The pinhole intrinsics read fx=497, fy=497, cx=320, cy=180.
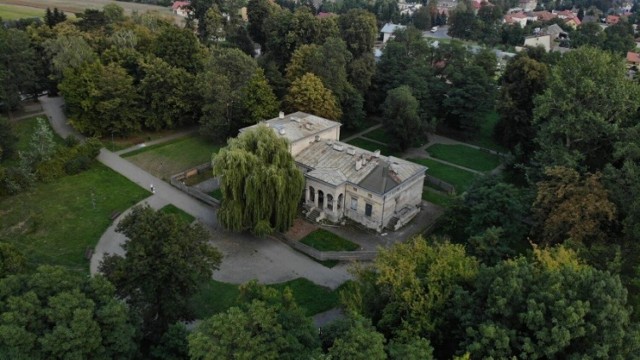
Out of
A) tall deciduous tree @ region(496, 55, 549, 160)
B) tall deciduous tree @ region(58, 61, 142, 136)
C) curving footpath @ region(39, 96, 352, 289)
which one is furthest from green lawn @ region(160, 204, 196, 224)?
tall deciduous tree @ region(496, 55, 549, 160)

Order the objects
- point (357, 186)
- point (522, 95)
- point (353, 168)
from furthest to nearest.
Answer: point (522, 95), point (353, 168), point (357, 186)

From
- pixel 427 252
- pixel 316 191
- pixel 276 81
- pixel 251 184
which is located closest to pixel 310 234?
pixel 316 191

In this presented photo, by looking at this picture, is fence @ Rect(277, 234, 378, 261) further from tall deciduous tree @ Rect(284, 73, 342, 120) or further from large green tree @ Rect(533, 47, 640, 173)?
tall deciduous tree @ Rect(284, 73, 342, 120)

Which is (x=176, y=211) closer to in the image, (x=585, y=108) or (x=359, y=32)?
(x=585, y=108)

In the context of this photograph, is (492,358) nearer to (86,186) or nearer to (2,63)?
(86,186)

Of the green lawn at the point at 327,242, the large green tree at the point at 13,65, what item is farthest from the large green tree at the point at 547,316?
the large green tree at the point at 13,65

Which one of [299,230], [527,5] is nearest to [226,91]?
[299,230]
